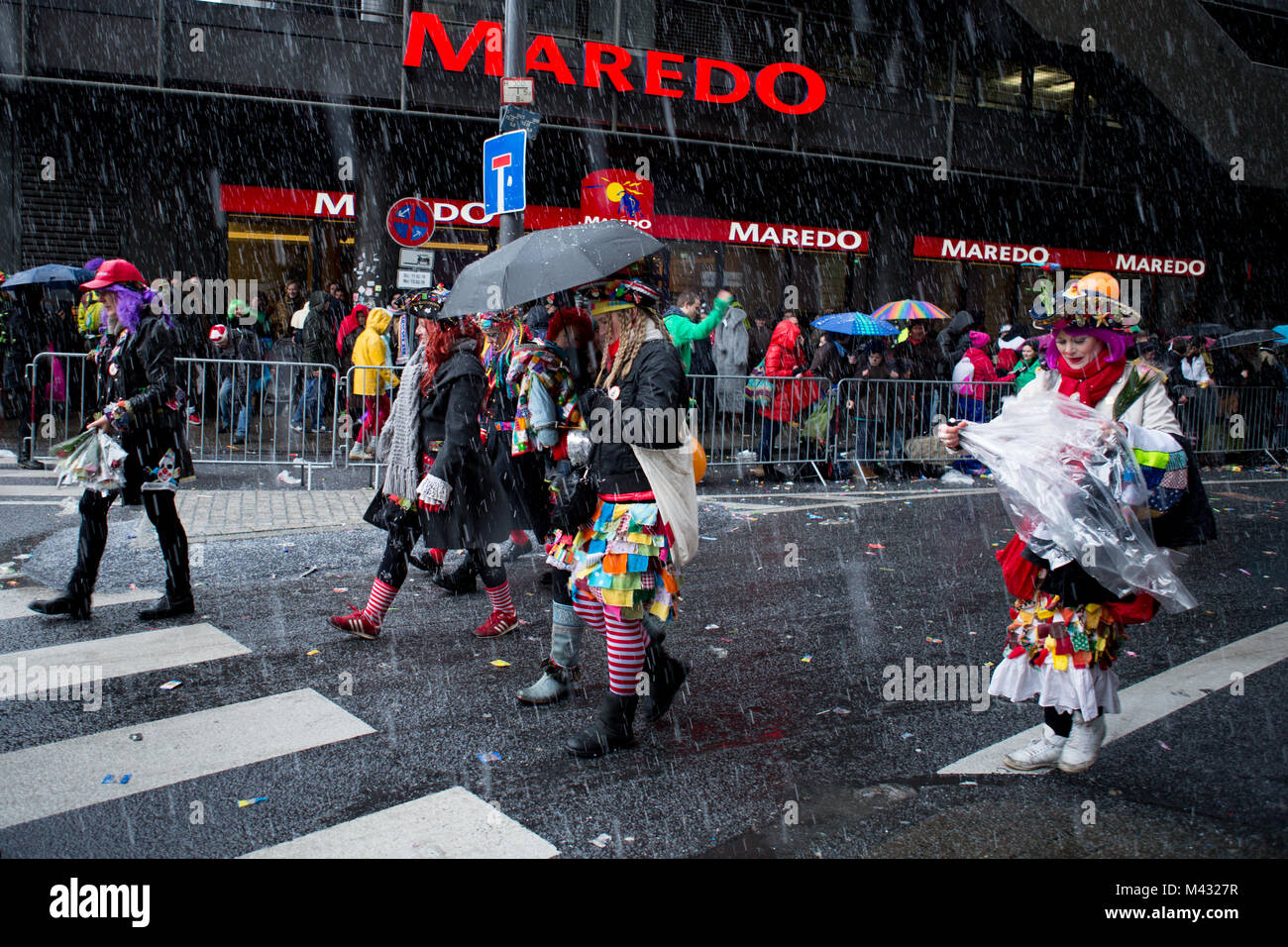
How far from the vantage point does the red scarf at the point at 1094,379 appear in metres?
3.96

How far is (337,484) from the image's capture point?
1112 cm

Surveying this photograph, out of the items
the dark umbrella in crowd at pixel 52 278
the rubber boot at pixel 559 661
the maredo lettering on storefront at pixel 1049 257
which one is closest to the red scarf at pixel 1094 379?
the rubber boot at pixel 559 661

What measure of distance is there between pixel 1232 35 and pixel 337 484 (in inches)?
1018

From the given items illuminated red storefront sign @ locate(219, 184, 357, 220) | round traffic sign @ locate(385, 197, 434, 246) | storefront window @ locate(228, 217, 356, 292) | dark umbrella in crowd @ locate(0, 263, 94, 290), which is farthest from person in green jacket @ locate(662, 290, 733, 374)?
storefront window @ locate(228, 217, 356, 292)

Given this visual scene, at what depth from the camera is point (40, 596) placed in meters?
6.58

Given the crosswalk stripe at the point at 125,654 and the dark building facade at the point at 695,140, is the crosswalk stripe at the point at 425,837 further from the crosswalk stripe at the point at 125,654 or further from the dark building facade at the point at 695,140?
the dark building facade at the point at 695,140

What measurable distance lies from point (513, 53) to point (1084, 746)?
8.39 m

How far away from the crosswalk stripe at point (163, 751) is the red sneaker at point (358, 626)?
33.7 inches

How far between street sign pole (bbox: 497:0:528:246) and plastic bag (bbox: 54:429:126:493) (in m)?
4.63

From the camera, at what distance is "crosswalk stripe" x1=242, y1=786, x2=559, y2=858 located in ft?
11.4

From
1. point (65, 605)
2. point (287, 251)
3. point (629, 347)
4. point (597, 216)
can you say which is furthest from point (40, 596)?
point (597, 216)
